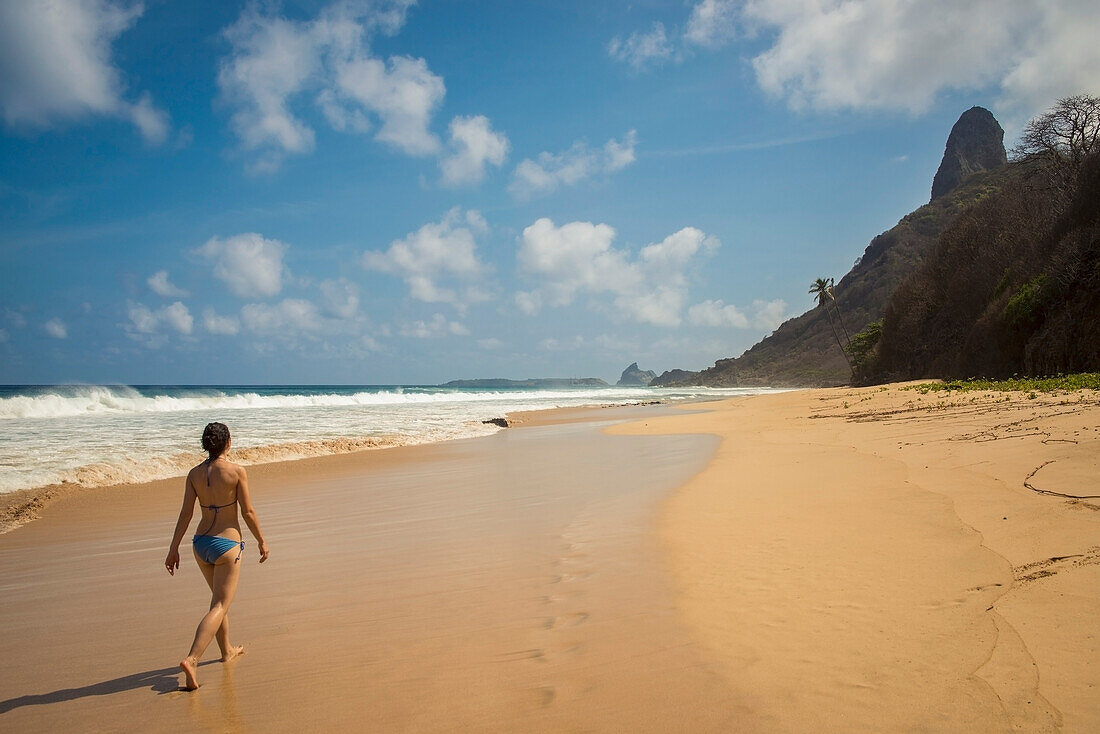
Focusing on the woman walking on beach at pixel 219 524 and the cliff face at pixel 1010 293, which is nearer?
the woman walking on beach at pixel 219 524

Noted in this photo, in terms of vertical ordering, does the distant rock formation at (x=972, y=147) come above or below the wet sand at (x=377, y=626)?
above

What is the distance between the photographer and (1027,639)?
3207 mm

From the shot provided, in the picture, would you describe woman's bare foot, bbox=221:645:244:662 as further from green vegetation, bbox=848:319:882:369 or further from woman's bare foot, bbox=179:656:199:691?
green vegetation, bbox=848:319:882:369

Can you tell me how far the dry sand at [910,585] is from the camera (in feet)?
9.28

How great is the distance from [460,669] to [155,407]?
4650 centimetres

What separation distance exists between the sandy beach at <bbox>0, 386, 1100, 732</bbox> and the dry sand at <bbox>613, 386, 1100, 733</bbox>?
0.07 feet

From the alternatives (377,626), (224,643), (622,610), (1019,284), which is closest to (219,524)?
(224,643)

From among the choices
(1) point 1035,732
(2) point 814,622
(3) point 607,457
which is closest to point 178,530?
(2) point 814,622

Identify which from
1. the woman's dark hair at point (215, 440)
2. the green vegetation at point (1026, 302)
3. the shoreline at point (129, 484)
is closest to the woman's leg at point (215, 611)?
the woman's dark hair at point (215, 440)

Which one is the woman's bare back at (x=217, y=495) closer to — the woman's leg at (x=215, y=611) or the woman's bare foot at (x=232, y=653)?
the woman's leg at (x=215, y=611)

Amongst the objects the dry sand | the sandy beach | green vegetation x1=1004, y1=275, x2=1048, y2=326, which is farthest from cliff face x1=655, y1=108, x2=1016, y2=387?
the sandy beach

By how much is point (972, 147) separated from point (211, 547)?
157 m

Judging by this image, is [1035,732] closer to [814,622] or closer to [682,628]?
[814,622]

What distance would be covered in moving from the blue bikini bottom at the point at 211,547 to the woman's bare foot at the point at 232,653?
1.98 feet
